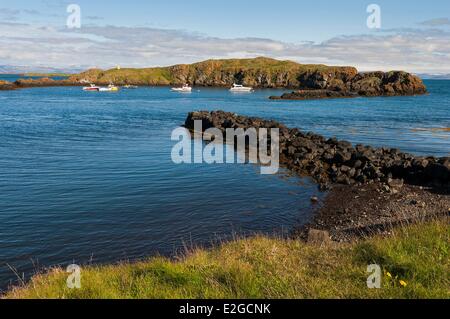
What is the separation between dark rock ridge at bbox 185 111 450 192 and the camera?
22.4 metres

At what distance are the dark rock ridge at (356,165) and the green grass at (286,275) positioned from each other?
1297 cm

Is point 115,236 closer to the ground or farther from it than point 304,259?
closer to the ground

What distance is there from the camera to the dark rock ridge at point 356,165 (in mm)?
22441

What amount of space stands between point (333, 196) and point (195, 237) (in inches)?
342

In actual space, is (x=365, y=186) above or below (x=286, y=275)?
below

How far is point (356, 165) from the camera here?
25656 millimetres

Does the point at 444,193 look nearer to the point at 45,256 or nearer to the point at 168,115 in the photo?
the point at 45,256

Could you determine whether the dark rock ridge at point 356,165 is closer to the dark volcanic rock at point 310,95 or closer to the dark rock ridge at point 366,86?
the dark volcanic rock at point 310,95

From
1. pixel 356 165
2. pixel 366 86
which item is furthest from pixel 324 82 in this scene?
pixel 356 165

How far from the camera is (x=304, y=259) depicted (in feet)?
29.6

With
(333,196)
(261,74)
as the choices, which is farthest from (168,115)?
(261,74)

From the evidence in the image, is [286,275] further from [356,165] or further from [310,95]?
[310,95]

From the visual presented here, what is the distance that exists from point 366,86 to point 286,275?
458ft
